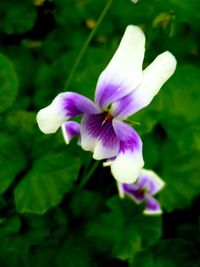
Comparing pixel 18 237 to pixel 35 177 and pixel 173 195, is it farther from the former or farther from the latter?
pixel 173 195

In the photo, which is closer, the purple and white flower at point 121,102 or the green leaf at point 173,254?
the purple and white flower at point 121,102

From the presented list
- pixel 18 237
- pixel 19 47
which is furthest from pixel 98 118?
pixel 19 47

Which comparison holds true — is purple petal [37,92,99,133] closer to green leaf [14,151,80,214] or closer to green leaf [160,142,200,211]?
green leaf [14,151,80,214]

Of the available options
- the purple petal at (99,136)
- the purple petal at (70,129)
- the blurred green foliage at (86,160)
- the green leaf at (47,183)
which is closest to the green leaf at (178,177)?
the blurred green foliage at (86,160)

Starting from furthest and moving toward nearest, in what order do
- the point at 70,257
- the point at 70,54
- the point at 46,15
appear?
1. the point at 46,15
2. the point at 70,54
3. the point at 70,257

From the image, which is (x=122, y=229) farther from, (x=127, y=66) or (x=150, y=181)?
(x=127, y=66)

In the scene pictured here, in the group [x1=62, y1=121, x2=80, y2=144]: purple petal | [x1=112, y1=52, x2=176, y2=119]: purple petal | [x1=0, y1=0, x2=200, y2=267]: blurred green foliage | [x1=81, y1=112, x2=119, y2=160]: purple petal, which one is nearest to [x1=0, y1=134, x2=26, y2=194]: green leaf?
[x1=0, y1=0, x2=200, y2=267]: blurred green foliage

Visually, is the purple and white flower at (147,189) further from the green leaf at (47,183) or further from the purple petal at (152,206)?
the green leaf at (47,183)

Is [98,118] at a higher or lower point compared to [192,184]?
higher
